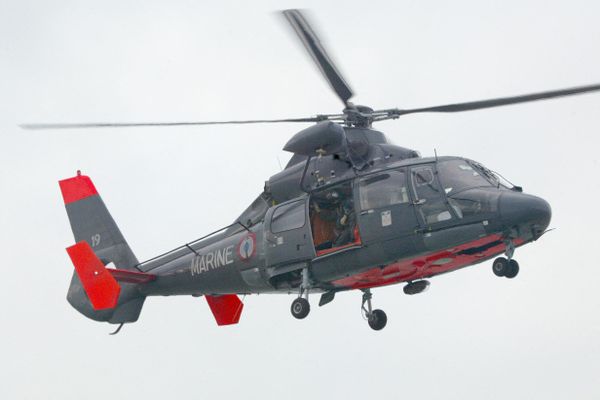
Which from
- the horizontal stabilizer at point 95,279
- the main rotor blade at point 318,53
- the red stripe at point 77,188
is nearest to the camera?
the main rotor blade at point 318,53

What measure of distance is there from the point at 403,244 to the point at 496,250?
5.04ft

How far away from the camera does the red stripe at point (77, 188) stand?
74.2ft

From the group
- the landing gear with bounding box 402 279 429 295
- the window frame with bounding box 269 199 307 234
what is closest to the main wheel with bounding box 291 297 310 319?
the window frame with bounding box 269 199 307 234

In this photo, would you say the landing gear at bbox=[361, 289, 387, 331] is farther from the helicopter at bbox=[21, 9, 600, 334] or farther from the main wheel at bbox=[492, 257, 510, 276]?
the main wheel at bbox=[492, 257, 510, 276]

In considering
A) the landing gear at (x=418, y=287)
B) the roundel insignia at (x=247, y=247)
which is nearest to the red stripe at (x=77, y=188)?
the roundel insignia at (x=247, y=247)

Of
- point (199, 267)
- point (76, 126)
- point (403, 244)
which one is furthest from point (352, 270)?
point (76, 126)

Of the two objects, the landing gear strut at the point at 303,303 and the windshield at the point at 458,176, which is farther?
the landing gear strut at the point at 303,303

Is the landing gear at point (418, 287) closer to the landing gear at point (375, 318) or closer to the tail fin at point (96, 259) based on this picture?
the landing gear at point (375, 318)

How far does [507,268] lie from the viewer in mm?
16141

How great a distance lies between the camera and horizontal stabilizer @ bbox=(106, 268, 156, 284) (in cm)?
2030

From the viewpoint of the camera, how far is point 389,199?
17.2 meters

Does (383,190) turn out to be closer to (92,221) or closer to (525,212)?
(525,212)

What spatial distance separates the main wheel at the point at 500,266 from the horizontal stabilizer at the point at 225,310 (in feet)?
22.2

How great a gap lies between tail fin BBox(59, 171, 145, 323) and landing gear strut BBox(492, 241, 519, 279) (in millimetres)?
7579
